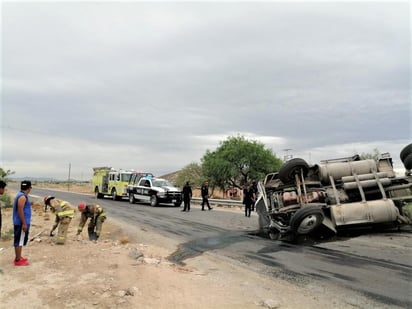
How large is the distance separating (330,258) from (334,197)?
2742 millimetres

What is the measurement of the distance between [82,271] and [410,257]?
6.53 meters

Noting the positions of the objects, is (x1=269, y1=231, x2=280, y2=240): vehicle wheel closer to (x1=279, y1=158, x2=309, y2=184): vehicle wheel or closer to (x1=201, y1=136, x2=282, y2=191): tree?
(x1=279, y1=158, x2=309, y2=184): vehicle wheel

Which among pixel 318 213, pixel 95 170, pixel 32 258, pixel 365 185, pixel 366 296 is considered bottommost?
pixel 366 296

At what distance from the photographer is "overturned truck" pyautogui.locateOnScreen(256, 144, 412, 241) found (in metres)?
9.85

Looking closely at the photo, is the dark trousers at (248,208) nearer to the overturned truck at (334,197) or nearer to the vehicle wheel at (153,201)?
the overturned truck at (334,197)

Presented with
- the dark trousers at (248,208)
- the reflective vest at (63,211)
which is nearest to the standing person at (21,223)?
the reflective vest at (63,211)

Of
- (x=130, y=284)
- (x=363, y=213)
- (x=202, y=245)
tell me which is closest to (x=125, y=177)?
(x=202, y=245)

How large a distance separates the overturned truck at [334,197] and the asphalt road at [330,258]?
49cm

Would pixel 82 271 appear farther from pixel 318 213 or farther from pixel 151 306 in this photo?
pixel 318 213

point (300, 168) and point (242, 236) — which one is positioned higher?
point (300, 168)

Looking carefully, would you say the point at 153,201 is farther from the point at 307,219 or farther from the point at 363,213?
the point at 363,213

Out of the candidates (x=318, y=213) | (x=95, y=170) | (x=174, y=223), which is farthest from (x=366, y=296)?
(x=95, y=170)

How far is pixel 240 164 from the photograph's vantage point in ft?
133

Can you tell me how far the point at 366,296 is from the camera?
5.58 meters
